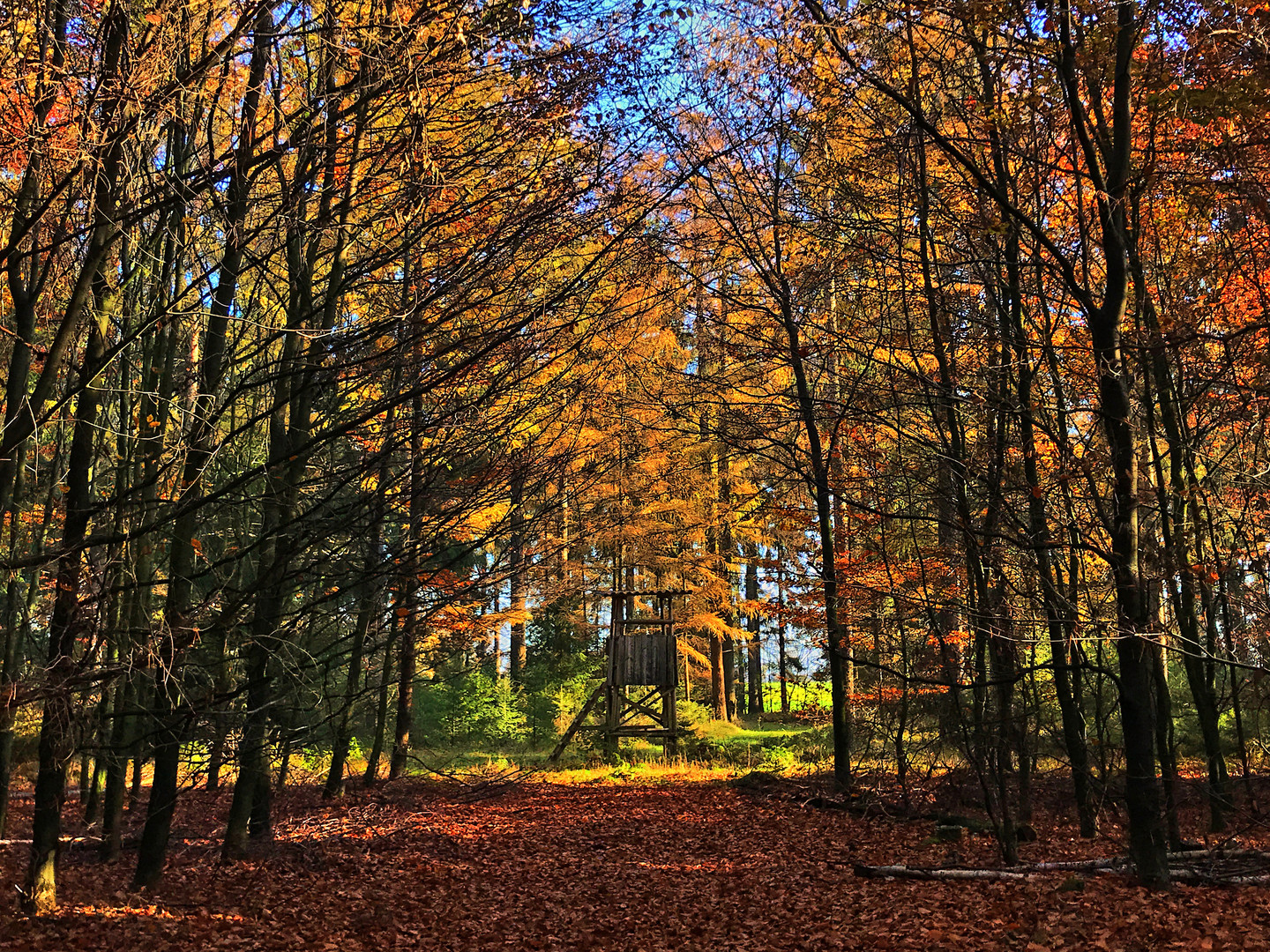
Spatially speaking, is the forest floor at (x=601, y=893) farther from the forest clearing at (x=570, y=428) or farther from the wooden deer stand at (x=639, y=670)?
the wooden deer stand at (x=639, y=670)

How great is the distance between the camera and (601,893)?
7.72 metres

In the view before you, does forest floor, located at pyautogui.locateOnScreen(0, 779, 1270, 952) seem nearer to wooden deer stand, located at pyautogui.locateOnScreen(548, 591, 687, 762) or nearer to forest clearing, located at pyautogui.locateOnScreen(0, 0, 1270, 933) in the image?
forest clearing, located at pyautogui.locateOnScreen(0, 0, 1270, 933)

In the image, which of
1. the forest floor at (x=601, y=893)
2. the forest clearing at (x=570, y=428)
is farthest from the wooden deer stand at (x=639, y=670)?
the forest floor at (x=601, y=893)

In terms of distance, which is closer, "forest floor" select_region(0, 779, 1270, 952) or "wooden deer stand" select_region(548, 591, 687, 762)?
"forest floor" select_region(0, 779, 1270, 952)

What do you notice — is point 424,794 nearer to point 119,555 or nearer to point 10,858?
point 10,858

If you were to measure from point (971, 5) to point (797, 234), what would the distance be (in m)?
6.43

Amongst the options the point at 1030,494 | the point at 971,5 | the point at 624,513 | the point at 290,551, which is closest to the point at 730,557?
the point at 624,513

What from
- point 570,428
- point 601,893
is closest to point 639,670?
point 601,893

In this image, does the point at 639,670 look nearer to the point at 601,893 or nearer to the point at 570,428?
the point at 601,893

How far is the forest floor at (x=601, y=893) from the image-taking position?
5488mm

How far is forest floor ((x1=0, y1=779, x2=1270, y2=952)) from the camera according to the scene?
549cm

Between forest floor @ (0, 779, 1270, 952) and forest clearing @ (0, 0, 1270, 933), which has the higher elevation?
forest clearing @ (0, 0, 1270, 933)

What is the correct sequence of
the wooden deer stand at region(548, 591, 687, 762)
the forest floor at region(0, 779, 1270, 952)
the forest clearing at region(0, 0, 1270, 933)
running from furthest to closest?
1. the wooden deer stand at region(548, 591, 687, 762)
2. the forest floor at region(0, 779, 1270, 952)
3. the forest clearing at region(0, 0, 1270, 933)

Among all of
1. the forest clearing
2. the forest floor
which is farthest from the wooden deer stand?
the forest floor
